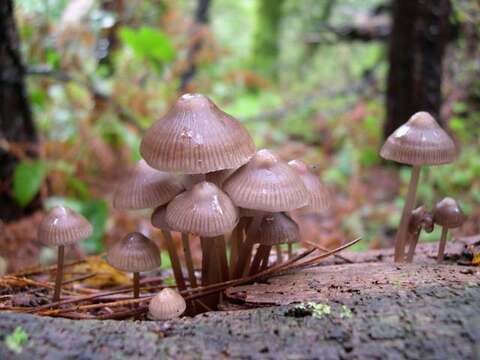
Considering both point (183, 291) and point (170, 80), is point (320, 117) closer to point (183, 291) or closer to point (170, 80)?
point (170, 80)

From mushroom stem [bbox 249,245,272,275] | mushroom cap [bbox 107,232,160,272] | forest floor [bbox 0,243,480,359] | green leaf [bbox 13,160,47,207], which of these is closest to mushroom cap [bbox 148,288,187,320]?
forest floor [bbox 0,243,480,359]

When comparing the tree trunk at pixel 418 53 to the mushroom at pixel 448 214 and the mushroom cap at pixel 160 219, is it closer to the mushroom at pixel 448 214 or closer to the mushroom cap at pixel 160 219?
the mushroom at pixel 448 214

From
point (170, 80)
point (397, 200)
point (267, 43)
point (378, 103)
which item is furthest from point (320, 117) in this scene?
point (267, 43)

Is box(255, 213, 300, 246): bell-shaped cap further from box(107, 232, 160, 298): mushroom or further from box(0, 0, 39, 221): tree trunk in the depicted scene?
box(0, 0, 39, 221): tree trunk

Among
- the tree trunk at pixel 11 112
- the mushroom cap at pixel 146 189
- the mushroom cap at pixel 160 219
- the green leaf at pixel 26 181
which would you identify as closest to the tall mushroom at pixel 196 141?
the mushroom cap at pixel 146 189

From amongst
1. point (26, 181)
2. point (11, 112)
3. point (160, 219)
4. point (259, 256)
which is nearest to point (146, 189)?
point (160, 219)

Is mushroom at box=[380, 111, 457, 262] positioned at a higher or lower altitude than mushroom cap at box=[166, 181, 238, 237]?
higher
